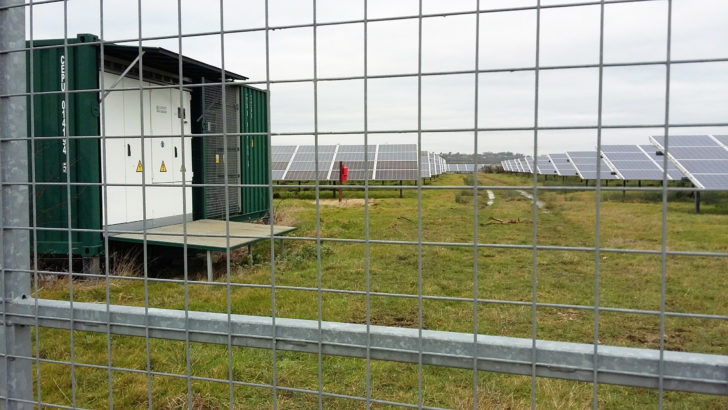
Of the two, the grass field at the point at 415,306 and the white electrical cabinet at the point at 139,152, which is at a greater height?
the white electrical cabinet at the point at 139,152

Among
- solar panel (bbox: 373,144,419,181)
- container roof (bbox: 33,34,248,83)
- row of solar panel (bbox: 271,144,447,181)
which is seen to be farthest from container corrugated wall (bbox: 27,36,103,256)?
solar panel (bbox: 373,144,419,181)

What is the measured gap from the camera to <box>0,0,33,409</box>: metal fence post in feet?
7.49

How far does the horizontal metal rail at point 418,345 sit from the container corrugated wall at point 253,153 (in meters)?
6.95

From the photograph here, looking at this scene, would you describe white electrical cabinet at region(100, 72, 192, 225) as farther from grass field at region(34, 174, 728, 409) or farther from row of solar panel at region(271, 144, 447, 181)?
row of solar panel at region(271, 144, 447, 181)

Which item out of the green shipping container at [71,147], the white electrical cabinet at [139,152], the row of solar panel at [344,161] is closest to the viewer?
the green shipping container at [71,147]

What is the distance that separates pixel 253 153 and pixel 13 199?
764 centimetres

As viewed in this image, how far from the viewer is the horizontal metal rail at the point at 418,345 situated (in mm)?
1568

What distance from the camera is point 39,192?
619cm

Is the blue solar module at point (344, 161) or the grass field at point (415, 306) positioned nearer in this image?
the grass field at point (415, 306)

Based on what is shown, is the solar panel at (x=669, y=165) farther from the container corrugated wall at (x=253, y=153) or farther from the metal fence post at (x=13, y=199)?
the container corrugated wall at (x=253, y=153)

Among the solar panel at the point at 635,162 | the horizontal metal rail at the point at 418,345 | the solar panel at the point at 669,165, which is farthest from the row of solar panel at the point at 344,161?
the horizontal metal rail at the point at 418,345

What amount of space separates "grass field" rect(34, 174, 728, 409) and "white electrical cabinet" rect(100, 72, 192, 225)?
74cm

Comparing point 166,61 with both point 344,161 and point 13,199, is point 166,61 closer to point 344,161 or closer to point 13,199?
point 13,199

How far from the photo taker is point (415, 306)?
5.75 metres
